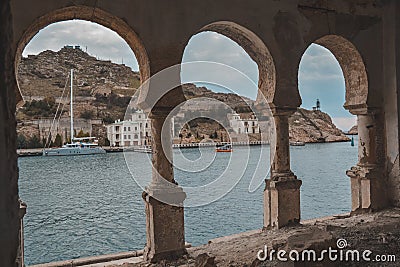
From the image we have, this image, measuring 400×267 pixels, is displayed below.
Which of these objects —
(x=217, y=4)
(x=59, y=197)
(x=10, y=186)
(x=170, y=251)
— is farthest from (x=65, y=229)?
(x=10, y=186)

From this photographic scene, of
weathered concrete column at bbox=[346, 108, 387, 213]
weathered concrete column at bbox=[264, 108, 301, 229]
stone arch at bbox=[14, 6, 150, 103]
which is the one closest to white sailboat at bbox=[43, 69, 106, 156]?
weathered concrete column at bbox=[346, 108, 387, 213]

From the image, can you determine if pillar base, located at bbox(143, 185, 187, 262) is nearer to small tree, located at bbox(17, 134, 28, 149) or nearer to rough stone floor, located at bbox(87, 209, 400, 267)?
rough stone floor, located at bbox(87, 209, 400, 267)

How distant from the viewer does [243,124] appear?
33.3 ft

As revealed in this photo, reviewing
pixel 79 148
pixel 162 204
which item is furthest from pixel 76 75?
pixel 162 204

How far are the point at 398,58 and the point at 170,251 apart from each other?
15.5ft

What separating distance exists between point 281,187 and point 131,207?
39.6 feet

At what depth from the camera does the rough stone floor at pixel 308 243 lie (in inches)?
135

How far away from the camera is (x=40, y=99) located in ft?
100

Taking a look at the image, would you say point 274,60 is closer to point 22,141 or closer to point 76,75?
point 22,141

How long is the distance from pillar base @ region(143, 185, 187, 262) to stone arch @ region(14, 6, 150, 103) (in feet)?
4.54
